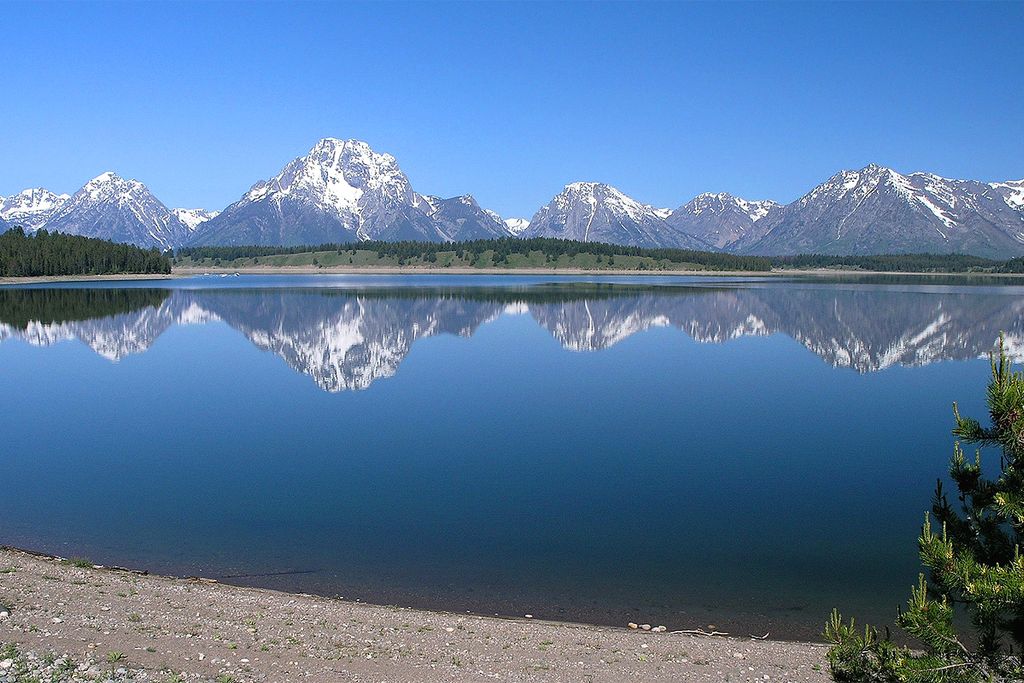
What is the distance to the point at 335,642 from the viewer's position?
12430mm

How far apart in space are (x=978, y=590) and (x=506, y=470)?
→ 18.3 meters

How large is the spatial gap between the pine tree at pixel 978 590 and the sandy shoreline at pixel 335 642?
3611 millimetres

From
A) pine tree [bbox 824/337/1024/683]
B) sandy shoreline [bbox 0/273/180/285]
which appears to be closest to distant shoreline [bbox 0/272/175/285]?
sandy shoreline [bbox 0/273/180/285]

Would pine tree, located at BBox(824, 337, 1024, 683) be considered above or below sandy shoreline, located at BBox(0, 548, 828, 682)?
above

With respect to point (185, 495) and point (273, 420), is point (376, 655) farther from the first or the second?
point (273, 420)

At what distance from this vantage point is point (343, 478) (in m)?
24.2

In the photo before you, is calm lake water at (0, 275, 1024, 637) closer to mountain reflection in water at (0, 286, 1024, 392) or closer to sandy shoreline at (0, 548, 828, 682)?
mountain reflection in water at (0, 286, 1024, 392)

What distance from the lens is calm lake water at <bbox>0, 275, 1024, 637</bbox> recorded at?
16953 mm

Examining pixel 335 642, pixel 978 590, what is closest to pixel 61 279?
pixel 335 642

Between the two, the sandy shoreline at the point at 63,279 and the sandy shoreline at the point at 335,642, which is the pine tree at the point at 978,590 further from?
the sandy shoreline at the point at 63,279

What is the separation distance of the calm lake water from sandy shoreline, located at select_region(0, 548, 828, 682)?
6.01 ft

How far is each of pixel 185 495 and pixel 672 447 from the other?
16.4 meters

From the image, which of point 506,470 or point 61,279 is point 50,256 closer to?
point 61,279

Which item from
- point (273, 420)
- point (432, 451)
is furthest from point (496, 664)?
point (273, 420)
